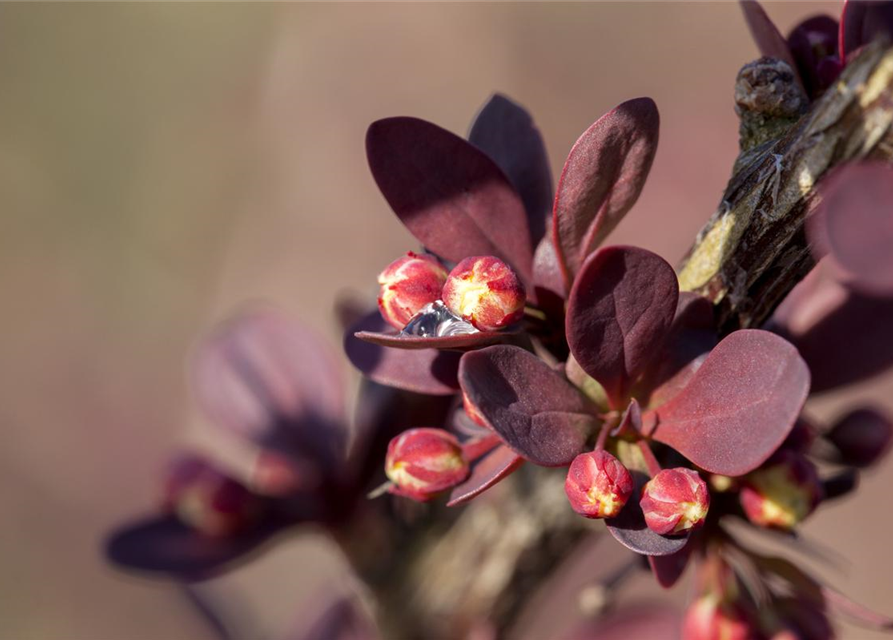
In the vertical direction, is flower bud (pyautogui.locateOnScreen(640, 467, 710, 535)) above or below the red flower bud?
above

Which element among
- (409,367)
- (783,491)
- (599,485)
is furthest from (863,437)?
(409,367)

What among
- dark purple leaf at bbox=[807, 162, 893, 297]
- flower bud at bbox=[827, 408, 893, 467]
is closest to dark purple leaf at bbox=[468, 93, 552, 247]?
dark purple leaf at bbox=[807, 162, 893, 297]

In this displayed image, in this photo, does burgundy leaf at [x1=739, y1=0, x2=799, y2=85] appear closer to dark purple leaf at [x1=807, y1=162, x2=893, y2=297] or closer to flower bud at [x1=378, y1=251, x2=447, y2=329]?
dark purple leaf at [x1=807, y1=162, x2=893, y2=297]

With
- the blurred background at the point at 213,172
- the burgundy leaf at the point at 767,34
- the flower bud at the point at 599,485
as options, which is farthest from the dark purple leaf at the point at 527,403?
the blurred background at the point at 213,172

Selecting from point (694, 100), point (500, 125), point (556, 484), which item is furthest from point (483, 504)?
point (694, 100)

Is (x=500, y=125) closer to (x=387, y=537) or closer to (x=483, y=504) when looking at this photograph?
(x=483, y=504)

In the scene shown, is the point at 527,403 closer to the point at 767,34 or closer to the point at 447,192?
the point at 447,192
